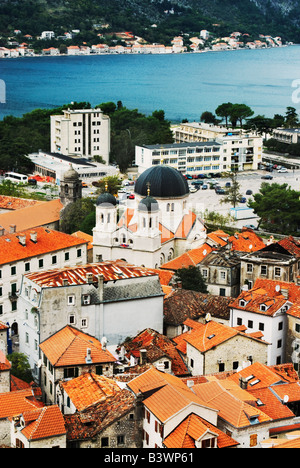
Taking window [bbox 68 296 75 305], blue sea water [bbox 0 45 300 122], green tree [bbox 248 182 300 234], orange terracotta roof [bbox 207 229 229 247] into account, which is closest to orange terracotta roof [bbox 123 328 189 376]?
window [bbox 68 296 75 305]

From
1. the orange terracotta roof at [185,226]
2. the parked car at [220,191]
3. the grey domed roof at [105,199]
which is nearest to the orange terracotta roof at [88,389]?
the grey domed roof at [105,199]

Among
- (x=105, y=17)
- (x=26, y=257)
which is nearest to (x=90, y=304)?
(x=26, y=257)

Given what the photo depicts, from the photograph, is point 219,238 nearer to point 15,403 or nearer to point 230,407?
point 230,407

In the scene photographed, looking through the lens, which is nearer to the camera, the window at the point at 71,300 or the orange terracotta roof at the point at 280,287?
the window at the point at 71,300

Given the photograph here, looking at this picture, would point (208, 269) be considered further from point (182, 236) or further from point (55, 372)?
point (55, 372)

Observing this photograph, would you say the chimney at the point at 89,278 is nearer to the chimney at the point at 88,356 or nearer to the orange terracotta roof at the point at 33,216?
the chimney at the point at 88,356

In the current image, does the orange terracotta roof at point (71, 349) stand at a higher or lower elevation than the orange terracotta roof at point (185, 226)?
lower

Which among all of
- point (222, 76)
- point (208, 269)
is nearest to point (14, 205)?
point (208, 269)
